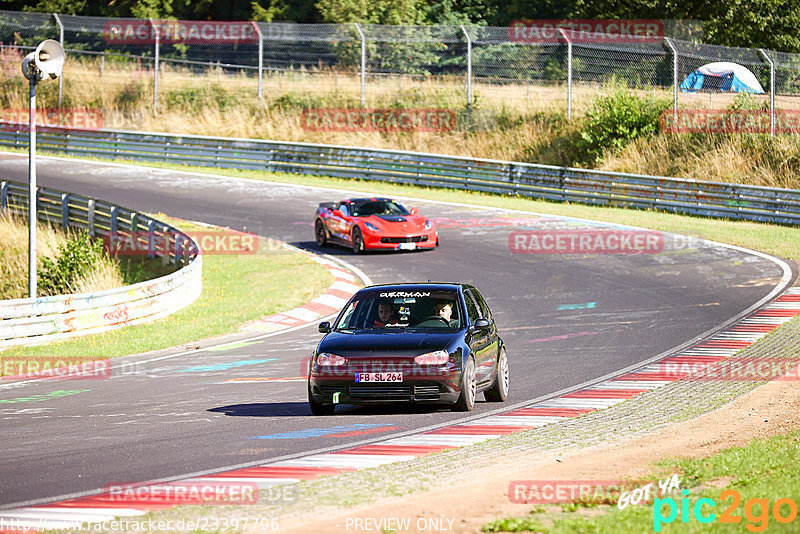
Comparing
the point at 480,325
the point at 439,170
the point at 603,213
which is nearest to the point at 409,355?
the point at 480,325

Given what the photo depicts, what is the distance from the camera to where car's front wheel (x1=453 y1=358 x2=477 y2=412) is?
11133 millimetres

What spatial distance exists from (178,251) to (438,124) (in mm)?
18776

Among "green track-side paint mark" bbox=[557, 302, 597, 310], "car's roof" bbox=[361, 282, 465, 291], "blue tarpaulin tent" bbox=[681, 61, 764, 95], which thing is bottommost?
"green track-side paint mark" bbox=[557, 302, 597, 310]

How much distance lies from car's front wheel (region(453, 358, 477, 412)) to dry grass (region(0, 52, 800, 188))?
23168 mm

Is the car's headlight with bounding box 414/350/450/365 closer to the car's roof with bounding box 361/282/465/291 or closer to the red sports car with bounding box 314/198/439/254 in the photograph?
the car's roof with bounding box 361/282/465/291

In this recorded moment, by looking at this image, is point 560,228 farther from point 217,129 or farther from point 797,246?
point 217,129

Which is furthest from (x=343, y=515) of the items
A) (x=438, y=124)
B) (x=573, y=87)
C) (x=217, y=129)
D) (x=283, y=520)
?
(x=217, y=129)

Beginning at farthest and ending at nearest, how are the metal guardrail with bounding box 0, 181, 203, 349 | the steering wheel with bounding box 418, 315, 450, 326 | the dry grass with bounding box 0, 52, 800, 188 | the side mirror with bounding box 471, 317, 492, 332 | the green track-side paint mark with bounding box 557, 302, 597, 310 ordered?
the dry grass with bounding box 0, 52, 800, 188 < the green track-side paint mark with bounding box 557, 302, 597, 310 < the metal guardrail with bounding box 0, 181, 203, 349 < the steering wheel with bounding box 418, 315, 450, 326 < the side mirror with bounding box 471, 317, 492, 332

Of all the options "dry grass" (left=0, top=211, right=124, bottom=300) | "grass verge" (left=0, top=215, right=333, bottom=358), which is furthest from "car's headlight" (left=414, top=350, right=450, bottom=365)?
"dry grass" (left=0, top=211, right=124, bottom=300)

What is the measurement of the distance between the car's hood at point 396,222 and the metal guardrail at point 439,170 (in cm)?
880

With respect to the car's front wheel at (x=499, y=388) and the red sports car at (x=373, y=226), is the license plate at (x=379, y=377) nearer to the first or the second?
the car's front wheel at (x=499, y=388)

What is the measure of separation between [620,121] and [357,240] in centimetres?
1422

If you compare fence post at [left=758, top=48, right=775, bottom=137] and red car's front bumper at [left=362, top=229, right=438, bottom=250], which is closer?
red car's front bumper at [left=362, top=229, right=438, bottom=250]

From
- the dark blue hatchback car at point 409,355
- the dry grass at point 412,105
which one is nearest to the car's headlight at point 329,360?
the dark blue hatchback car at point 409,355
